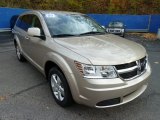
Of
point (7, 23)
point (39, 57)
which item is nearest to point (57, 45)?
point (39, 57)

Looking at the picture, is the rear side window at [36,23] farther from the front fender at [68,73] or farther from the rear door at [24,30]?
the front fender at [68,73]

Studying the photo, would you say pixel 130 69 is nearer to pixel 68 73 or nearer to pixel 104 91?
pixel 104 91

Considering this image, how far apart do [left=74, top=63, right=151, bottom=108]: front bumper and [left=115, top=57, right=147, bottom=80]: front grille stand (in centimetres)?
10

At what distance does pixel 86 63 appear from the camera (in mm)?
3277

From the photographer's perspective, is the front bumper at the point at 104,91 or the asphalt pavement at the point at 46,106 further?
the asphalt pavement at the point at 46,106

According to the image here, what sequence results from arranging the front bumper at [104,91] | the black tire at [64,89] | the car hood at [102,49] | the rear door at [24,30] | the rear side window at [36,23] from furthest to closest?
1. the rear door at [24,30]
2. the rear side window at [36,23]
3. the black tire at [64,89]
4. the car hood at [102,49]
5. the front bumper at [104,91]

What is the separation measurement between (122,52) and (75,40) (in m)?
0.96

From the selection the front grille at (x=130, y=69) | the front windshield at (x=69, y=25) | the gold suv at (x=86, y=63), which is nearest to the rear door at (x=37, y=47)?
Answer: the gold suv at (x=86, y=63)

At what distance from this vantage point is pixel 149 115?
12.4 feet

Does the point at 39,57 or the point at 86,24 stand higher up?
the point at 86,24

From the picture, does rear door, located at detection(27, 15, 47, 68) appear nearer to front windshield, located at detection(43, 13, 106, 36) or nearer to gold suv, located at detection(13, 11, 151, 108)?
gold suv, located at detection(13, 11, 151, 108)

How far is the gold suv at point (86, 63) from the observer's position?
327 cm

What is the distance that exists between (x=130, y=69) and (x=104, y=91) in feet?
2.01

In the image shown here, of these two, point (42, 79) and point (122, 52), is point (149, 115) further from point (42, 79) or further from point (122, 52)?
point (42, 79)
